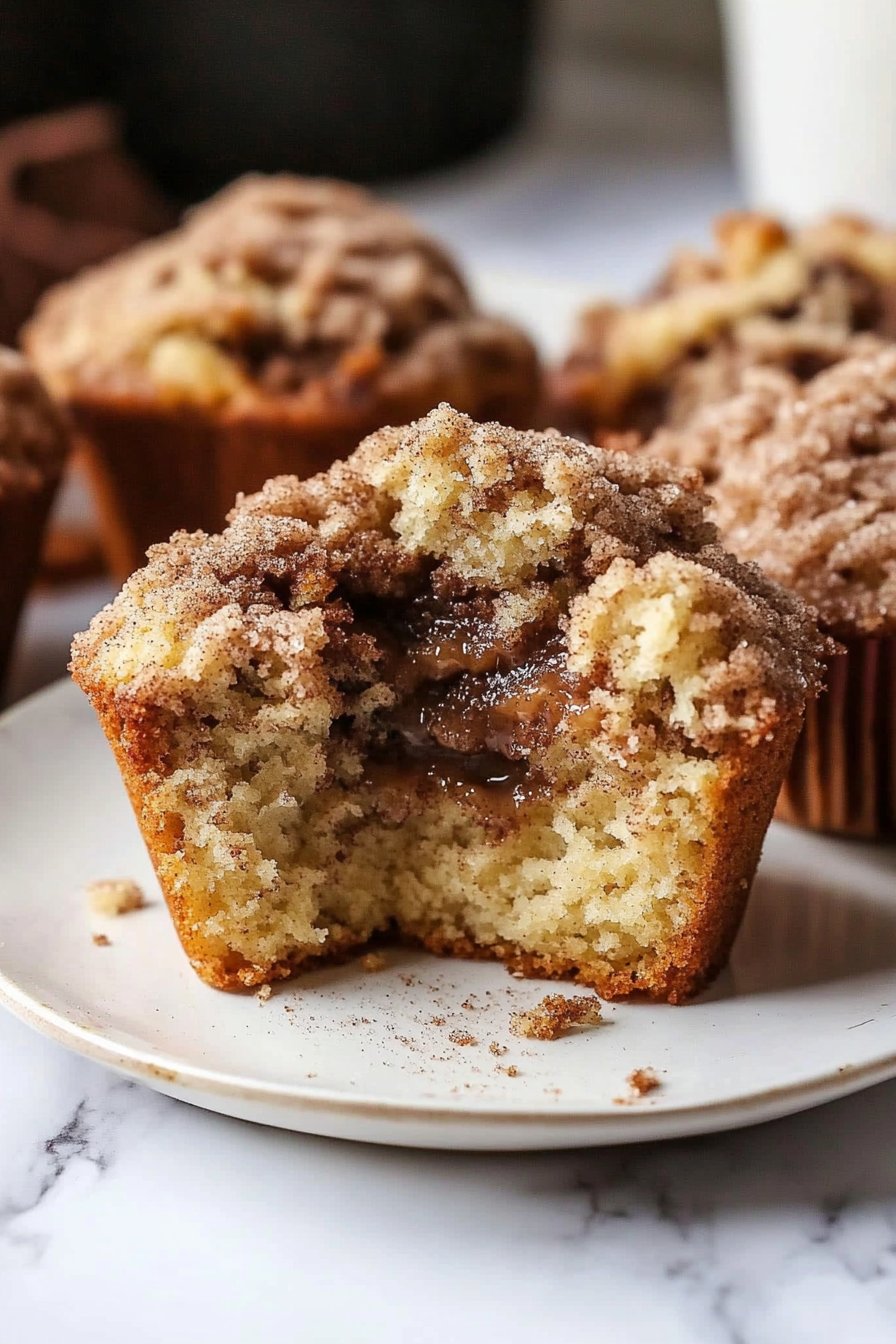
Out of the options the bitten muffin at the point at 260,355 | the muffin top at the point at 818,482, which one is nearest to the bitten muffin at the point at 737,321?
the bitten muffin at the point at 260,355

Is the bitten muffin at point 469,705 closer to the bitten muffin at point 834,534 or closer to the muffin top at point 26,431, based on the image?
the bitten muffin at point 834,534

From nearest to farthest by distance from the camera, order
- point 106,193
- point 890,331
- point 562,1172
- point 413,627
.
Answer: point 562,1172 → point 413,627 → point 890,331 → point 106,193

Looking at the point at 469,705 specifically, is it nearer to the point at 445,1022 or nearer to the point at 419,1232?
the point at 445,1022

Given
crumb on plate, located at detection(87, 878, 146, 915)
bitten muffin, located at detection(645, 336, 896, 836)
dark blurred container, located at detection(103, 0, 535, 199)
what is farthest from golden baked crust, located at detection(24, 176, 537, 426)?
dark blurred container, located at detection(103, 0, 535, 199)

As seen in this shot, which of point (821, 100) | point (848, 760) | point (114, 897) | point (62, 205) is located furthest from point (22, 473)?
point (821, 100)

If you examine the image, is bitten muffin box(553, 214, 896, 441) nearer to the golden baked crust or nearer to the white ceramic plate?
the golden baked crust

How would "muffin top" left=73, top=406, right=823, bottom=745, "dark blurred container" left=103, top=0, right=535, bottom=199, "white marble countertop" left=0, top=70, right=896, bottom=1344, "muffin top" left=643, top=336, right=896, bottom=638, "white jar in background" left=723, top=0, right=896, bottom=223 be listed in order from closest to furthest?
1. "white marble countertop" left=0, top=70, right=896, bottom=1344
2. "muffin top" left=73, top=406, right=823, bottom=745
3. "muffin top" left=643, top=336, right=896, bottom=638
4. "white jar in background" left=723, top=0, right=896, bottom=223
5. "dark blurred container" left=103, top=0, right=535, bottom=199

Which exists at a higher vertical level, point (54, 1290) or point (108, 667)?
point (108, 667)

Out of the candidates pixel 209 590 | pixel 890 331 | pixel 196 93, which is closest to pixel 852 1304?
pixel 209 590

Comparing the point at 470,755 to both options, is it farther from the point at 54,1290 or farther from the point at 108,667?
the point at 54,1290
